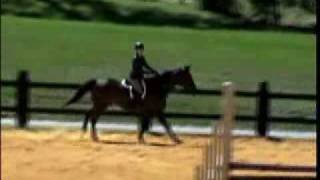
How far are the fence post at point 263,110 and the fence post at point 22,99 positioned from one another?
3498 mm

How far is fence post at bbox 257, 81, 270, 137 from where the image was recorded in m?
15.1

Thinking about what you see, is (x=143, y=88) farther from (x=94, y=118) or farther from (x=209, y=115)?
(x=209, y=115)

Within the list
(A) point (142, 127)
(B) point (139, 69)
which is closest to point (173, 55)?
(A) point (142, 127)

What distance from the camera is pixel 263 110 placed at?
1520cm

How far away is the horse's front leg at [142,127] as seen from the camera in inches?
551

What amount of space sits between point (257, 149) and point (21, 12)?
12.9m

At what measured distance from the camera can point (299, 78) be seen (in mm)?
20312

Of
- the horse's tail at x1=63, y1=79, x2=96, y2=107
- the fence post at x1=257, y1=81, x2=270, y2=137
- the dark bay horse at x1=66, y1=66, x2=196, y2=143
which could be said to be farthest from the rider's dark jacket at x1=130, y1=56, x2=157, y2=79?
the fence post at x1=257, y1=81, x2=270, y2=137

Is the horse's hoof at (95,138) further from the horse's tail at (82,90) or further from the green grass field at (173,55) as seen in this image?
the green grass field at (173,55)

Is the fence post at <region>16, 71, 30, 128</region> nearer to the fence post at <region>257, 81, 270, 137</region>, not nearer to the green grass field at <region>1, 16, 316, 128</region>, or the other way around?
the green grass field at <region>1, 16, 316, 128</region>

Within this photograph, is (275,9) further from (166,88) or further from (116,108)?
(166,88)

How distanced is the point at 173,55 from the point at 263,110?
6011mm

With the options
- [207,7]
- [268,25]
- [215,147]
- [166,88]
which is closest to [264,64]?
[268,25]

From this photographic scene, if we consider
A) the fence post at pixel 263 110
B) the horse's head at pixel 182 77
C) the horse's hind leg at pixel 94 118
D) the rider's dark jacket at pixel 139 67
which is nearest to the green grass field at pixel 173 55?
the fence post at pixel 263 110
